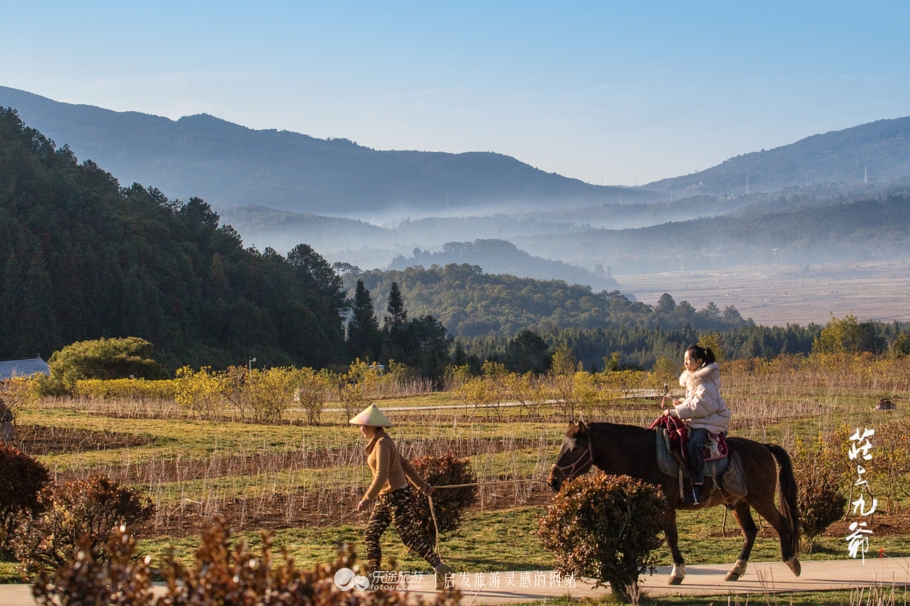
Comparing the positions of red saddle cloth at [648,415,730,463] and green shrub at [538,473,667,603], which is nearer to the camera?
green shrub at [538,473,667,603]

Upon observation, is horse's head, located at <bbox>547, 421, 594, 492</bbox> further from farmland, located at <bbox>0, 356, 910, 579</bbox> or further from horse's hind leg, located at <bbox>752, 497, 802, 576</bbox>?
horse's hind leg, located at <bbox>752, 497, 802, 576</bbox>

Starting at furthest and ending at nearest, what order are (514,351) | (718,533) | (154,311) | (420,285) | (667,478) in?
(420,285)
(154,311)
(514,351)
(718,533)
(667,478)

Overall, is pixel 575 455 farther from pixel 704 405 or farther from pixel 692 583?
pixel 692 583

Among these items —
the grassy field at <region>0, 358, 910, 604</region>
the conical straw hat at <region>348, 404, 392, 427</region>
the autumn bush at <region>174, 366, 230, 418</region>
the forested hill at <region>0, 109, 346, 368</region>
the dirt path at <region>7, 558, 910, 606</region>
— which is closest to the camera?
the dirt path at <region>7, 558, 910, 606</region>

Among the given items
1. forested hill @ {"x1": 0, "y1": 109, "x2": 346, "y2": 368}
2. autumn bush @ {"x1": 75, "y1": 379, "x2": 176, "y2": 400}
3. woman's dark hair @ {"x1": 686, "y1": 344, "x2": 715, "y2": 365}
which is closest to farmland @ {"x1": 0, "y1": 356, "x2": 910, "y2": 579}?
autumn bush @ {"x1": 75, "y1": 379, "x2": 176, "y2": 400}

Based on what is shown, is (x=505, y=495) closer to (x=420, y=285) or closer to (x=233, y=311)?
(x=233, y=311)

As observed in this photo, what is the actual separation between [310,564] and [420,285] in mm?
165489

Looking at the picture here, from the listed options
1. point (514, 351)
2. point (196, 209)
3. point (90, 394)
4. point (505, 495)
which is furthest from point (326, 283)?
point (505, 495)

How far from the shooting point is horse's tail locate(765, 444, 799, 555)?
7.99 metres

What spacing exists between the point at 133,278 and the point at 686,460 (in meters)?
62.0

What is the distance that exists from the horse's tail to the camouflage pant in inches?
128

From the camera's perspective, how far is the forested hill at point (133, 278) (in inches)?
2356

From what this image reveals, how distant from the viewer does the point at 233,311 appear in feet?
229

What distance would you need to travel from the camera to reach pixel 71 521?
6.97m
